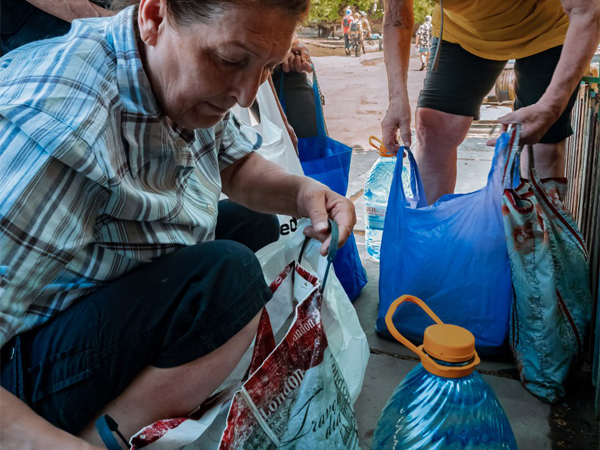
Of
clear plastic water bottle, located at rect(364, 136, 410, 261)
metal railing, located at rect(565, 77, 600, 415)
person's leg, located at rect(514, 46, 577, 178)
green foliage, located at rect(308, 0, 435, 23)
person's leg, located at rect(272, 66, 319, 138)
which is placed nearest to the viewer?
metal railing, located at rect(565, 77, 600, 415)

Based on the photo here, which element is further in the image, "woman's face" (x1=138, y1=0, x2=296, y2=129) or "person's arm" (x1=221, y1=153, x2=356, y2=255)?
"person's arm" (x1=221, y1=153, x2=356, y2=255)

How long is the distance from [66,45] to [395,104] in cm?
125

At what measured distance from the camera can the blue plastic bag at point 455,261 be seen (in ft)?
5.53

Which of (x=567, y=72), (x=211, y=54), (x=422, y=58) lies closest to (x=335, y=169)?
(x=567, y=72)

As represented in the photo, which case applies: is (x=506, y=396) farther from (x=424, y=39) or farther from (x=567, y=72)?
(x=424, y=39)

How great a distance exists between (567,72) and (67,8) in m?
1.39

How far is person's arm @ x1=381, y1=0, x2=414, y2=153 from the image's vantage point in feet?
6.32

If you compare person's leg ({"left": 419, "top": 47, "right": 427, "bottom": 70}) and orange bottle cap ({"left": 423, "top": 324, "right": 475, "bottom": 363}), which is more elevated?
orange bottle cap ({"left": 423, "top": 324, "right": 475, "bottom": 363})

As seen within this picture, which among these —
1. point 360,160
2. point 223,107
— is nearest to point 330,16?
point 360,160

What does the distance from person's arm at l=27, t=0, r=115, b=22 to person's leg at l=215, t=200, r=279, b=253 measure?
601 millimetres

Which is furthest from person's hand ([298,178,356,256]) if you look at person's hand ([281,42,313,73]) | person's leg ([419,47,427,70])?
person's leg ([419,47,427,70])

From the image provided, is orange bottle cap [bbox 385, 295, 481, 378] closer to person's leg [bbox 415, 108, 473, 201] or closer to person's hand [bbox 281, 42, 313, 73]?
person's leg [bbox 415, 108, 473, 201]

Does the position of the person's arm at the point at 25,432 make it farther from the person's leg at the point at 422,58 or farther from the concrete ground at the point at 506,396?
the person's leg at the point at 422,58

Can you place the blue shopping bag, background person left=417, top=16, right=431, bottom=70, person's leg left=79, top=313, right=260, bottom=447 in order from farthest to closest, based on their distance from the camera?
background person left=417, top=16, right=431, bottom=70 → the blue shopping bag → person's leg left=79, top=313, right=260, bottom=447
